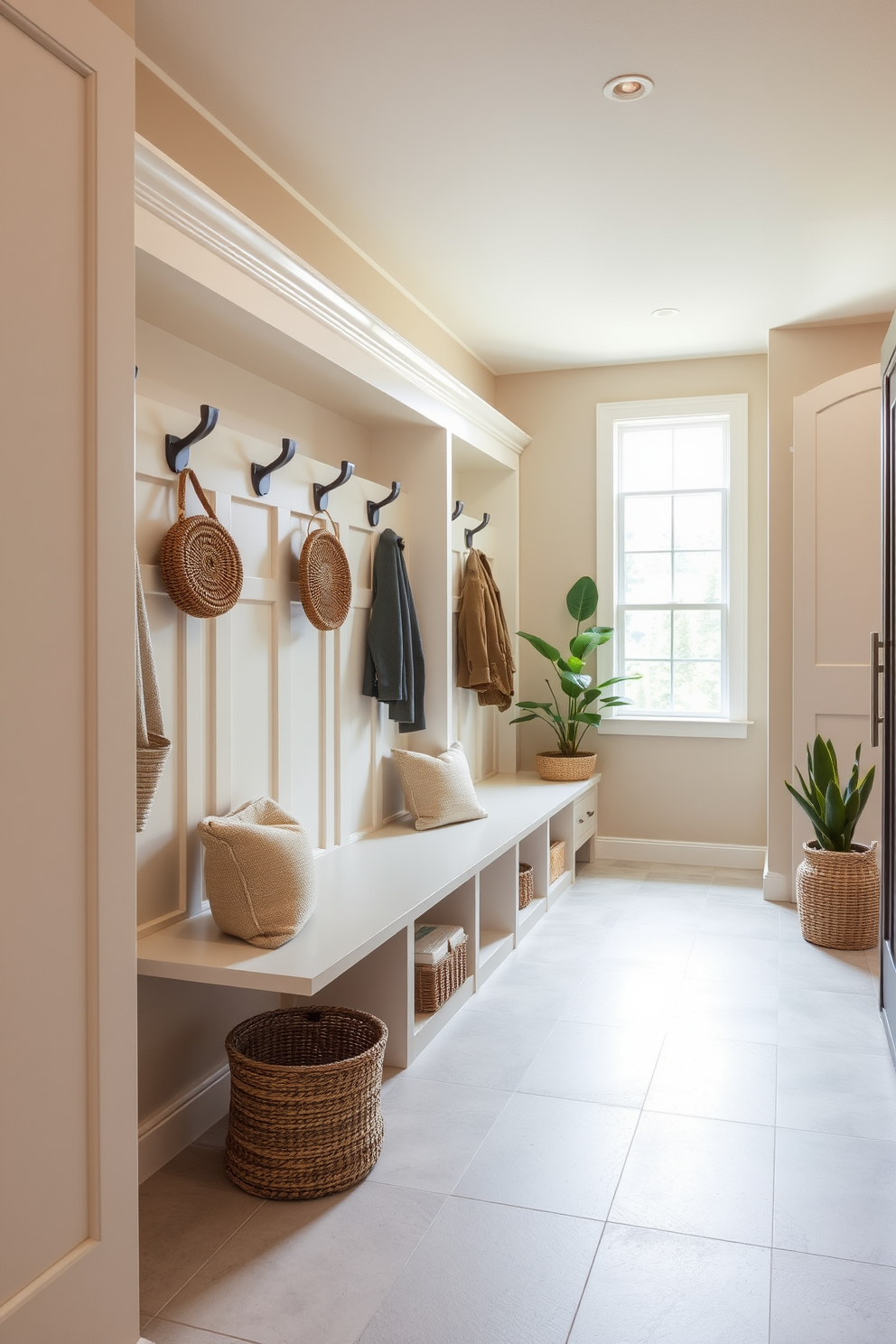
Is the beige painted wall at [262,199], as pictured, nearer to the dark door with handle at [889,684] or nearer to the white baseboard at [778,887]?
the dark door with handle at [889,684]

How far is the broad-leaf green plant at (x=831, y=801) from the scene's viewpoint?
3900 mm

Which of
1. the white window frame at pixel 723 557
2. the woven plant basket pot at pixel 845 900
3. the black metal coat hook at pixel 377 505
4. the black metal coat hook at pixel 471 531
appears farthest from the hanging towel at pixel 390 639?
the white window frame at pixel 723 557

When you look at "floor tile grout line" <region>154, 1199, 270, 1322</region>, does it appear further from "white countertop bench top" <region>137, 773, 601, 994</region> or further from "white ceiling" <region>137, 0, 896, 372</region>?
"white ceiling" <region>137, 0, 896, 372</region>

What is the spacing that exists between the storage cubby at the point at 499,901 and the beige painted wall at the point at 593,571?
168cm

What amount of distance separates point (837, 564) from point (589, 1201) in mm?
3150

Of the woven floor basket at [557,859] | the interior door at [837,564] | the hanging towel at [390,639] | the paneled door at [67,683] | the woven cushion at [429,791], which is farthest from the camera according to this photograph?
the woven floor basket at [557,859]

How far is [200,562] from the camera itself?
7.93ft

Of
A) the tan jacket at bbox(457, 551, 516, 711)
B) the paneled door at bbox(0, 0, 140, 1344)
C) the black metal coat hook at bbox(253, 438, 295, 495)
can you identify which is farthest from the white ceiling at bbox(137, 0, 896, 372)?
the tan jacket at bbox(457, 551, 516, 711)

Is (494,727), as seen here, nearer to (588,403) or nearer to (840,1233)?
(588,403)

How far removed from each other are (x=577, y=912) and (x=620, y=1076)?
5.38 feet

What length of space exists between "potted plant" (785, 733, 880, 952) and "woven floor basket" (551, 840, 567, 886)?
1.06 meters

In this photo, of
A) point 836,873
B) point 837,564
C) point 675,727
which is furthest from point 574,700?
point 836,873

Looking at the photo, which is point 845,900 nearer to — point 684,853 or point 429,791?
point 684,853

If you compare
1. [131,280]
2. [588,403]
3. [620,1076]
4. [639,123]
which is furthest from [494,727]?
[131,280]
